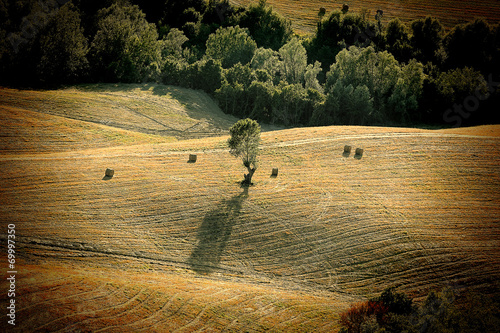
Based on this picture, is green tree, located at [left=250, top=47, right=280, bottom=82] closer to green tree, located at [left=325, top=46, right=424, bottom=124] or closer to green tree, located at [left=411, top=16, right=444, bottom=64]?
green tree, located at [left=325, top=46, right=424, bottom=124]

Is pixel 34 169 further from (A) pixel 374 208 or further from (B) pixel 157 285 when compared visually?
(A) pixel 374 208

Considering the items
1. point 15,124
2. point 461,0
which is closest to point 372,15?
point 461,0

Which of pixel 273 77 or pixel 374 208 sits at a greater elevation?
pixel 273 77

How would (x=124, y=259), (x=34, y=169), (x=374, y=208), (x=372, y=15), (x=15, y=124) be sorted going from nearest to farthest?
(x=124, y=259), (x=374, y=208), (x=34, y=169), (x=15, y=124), (x=372, y=15)

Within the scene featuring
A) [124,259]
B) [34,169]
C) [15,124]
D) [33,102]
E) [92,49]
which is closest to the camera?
[124,259]

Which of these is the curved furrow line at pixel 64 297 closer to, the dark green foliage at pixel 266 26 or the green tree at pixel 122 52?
the green tree at pixel 122 52

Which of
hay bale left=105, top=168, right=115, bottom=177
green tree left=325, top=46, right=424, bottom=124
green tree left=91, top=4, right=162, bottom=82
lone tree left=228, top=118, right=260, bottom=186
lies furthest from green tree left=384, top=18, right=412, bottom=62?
hay bale left=105, top=168, right=115, bottom=177

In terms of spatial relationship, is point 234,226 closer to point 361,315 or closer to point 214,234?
point 214,234
